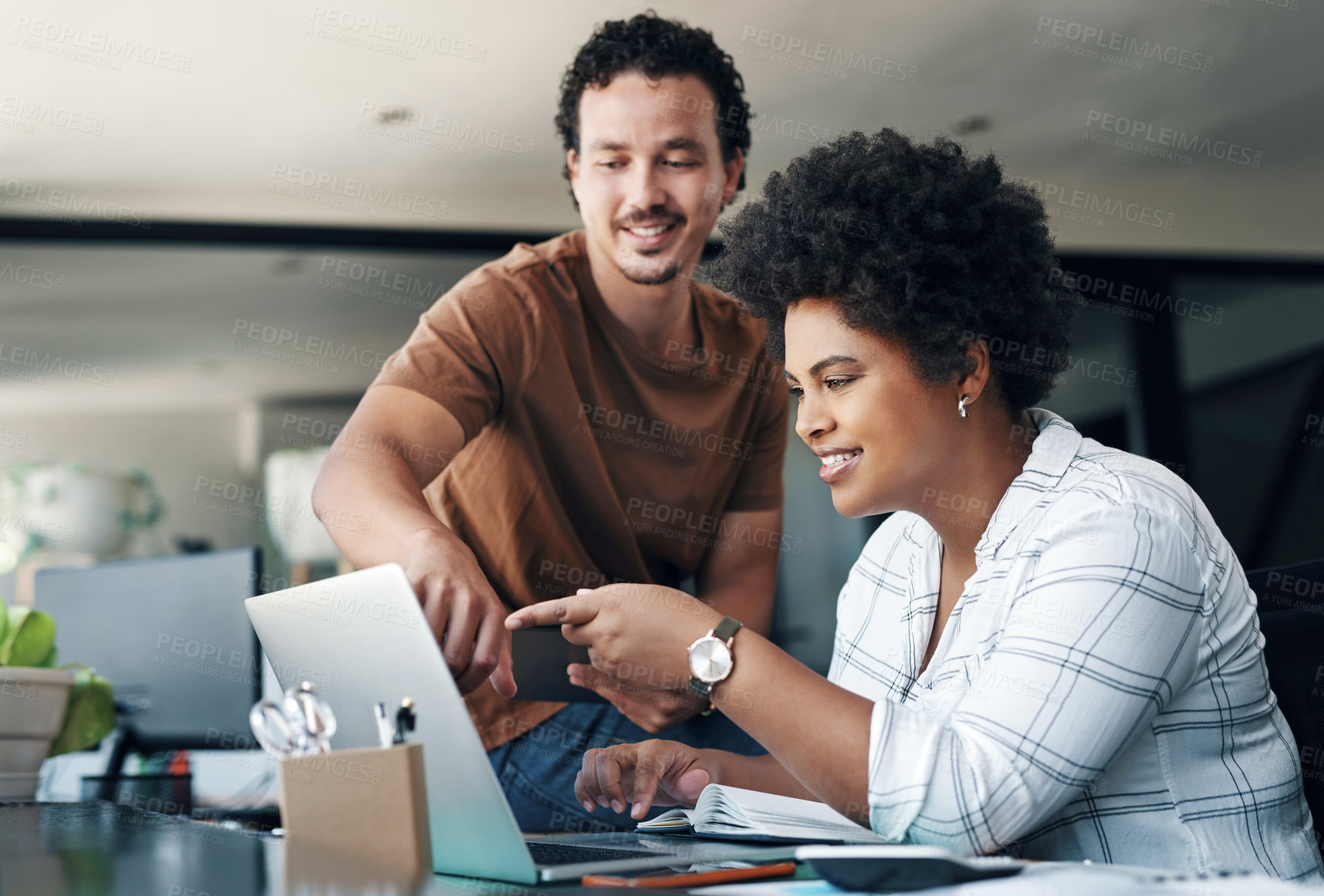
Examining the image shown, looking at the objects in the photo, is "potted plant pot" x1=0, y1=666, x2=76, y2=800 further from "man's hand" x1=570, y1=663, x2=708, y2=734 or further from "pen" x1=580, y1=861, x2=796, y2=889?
"pen" x1=580, y1=861, x2=796, y2=889

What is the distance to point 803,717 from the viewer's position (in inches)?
39.0

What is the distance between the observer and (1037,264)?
1354 mm

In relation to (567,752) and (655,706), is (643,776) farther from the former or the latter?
(567,752)

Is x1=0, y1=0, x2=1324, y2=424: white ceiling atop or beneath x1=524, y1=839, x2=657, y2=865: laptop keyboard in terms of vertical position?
atop

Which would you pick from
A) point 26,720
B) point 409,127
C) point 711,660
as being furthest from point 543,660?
point 409,127

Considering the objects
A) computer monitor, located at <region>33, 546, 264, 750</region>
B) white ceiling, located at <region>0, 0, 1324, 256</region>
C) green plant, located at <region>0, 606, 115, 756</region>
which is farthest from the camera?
white ceiling, located at <region>0, 0, 1324, 256</region>

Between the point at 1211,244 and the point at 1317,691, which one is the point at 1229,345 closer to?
the point at 1211,244

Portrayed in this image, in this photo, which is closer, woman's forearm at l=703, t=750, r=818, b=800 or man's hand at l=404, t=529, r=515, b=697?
man's hand at l=404, t=529, r=515, b=697

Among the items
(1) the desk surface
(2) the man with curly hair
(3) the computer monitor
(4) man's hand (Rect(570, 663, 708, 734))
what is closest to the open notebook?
(1) the desk surface

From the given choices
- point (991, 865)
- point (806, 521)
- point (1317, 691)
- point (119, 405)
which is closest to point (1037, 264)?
point (1317, 691)

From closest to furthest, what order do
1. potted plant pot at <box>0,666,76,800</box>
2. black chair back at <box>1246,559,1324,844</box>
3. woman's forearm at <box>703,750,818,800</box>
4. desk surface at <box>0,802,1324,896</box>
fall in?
1. desk surface at <box>0,802,1324,896</box>
2. black chair back at <box>1246,559,1324,844</box>
3. woman's forearm at <box>703,750,818,800</box>
4. potted plant pot at <box>0,666,76,800</box>

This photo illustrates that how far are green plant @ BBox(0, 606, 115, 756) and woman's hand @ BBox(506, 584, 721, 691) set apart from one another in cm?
118

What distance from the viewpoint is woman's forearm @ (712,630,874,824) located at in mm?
979

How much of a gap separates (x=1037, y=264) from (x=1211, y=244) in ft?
12.3
